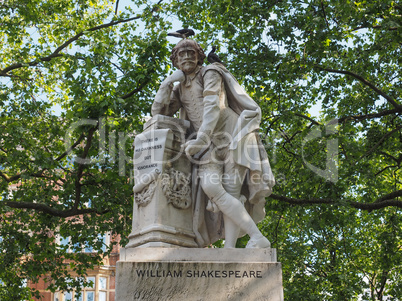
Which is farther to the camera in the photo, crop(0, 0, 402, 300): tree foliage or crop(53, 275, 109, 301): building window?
crop(53, 275, 109, 301): building window

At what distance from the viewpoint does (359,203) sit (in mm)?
13078

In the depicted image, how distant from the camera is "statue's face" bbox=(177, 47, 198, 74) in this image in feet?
22.6

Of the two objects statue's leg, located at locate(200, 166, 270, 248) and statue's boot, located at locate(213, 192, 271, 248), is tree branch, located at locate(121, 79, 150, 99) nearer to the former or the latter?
statue's leg, located at locate(200, 166, 270, 248)

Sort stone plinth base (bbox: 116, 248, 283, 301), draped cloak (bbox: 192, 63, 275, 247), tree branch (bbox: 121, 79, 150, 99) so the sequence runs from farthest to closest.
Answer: tree branch (bbox: 121, 79, 150, 99) < draped cloak (bbox: 192, 63, 275, 247) < stone plinth base (bbox: 116, 248, 283, 301)

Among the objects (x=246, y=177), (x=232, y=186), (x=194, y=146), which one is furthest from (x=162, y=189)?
(x=246, y=177)

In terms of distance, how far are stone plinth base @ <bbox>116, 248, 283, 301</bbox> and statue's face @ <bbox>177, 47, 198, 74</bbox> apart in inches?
90.7

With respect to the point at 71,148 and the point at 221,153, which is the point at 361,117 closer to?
the point at 71,148

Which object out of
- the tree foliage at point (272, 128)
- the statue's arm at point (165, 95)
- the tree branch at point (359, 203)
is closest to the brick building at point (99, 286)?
the tree foliage at point (272, 128)

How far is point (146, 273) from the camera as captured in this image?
568cm

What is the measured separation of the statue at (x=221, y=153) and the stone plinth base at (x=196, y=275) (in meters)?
0.33

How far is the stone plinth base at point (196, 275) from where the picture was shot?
565 cm

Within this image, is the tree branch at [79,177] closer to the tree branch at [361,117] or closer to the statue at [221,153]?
the tree branch at [361,117]

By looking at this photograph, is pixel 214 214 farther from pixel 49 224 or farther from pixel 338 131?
pixel 49 224

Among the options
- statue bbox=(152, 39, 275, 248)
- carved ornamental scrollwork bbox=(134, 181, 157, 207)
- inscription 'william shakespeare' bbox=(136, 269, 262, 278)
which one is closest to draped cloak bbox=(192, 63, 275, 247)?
statue bbox=(152, 39, 275, 248)
